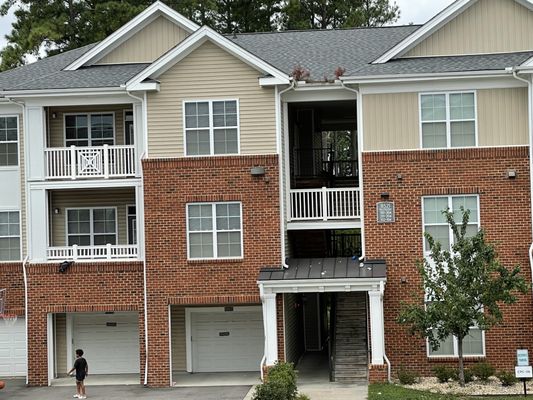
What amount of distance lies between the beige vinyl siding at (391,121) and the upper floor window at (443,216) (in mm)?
1630

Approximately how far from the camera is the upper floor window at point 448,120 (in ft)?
88.8

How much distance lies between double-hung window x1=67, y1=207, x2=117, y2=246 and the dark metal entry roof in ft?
18.7

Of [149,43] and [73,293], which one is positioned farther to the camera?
[149,43]

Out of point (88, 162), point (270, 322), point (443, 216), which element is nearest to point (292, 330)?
point (270, 322)

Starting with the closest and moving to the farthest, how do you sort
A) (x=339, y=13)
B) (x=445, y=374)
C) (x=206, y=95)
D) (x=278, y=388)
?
(x=278, y=388), (x=445, y=374), (x=206, y=95), (x=339, y=13)

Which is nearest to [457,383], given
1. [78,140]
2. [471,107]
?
[471,107]

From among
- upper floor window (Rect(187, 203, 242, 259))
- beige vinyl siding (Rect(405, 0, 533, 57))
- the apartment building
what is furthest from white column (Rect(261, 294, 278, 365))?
beige vinyl siding (Rect(405, 0, 533, 57))

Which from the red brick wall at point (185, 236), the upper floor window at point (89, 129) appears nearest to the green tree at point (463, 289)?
the red brick wall at point (185, 236)

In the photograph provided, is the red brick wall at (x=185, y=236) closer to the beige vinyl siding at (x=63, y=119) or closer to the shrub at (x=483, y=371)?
the beige vinyl siding at (x=63, y=119)

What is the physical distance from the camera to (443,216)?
89.3 ft

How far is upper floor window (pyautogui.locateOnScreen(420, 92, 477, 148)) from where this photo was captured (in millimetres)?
27062

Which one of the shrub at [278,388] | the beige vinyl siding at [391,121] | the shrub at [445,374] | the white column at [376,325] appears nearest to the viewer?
the shrub at [278,388]

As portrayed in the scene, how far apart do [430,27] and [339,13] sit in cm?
2687

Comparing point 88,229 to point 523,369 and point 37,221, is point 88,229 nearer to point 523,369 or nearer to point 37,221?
point 37,221
